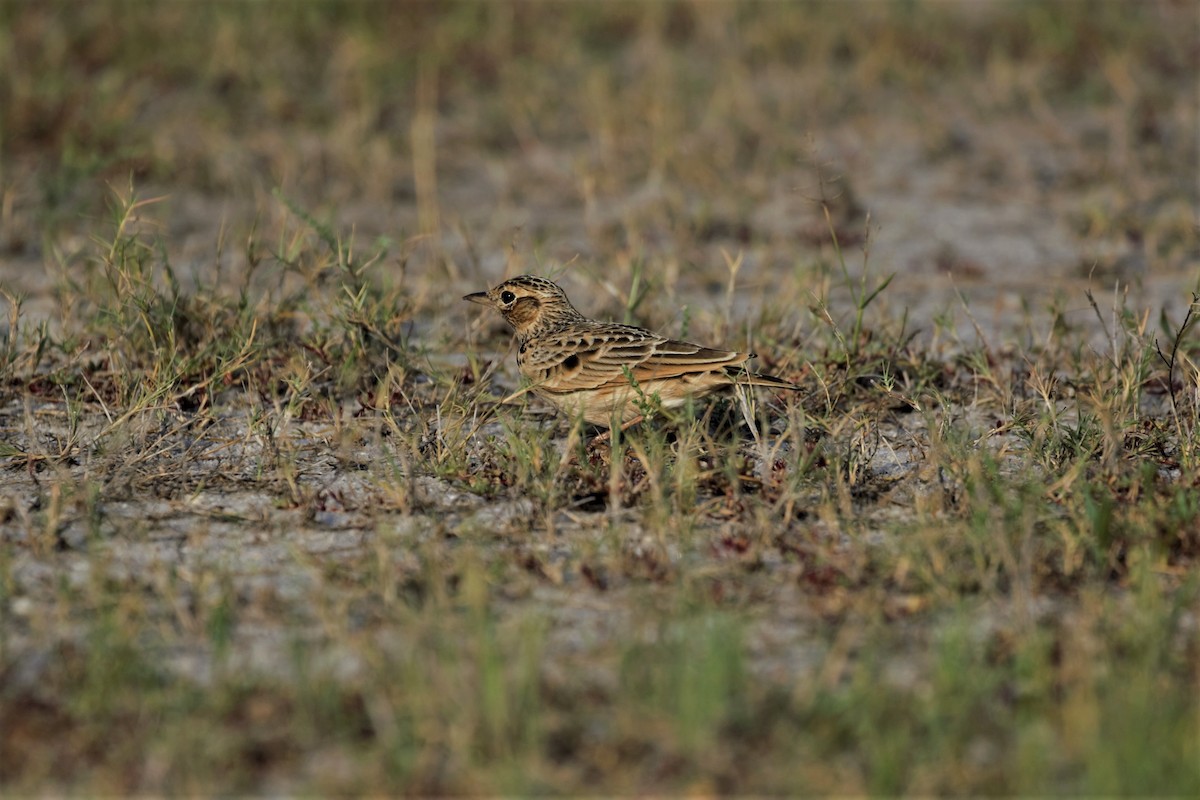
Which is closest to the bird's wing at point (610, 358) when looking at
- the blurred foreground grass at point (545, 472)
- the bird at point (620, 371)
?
the bird at point (620, 371)

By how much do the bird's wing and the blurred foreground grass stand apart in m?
0.24

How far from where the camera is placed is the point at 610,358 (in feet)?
18.3

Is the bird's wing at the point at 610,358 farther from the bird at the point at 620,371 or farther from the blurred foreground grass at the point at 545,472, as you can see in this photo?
the blurred foreground grass at the point at 545,472

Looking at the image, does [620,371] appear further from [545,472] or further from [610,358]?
[545,472]

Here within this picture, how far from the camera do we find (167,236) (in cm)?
818

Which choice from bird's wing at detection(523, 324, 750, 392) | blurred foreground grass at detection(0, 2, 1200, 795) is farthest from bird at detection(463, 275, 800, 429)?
blurred foreground grass at detection(0, 2, 1200, 795)

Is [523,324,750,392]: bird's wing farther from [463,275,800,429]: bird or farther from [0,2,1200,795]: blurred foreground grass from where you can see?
[0,2,1200,795]: blurred foreground grass

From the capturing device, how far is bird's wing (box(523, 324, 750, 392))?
5422 mm

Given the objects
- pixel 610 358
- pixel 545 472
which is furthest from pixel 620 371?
pixel 545 472

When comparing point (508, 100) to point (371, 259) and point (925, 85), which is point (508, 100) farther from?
point (371, 259)

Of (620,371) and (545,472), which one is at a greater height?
(620,371)

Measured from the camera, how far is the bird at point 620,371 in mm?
5402

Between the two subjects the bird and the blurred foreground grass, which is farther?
the bird

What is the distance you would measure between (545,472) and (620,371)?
0.57 m
